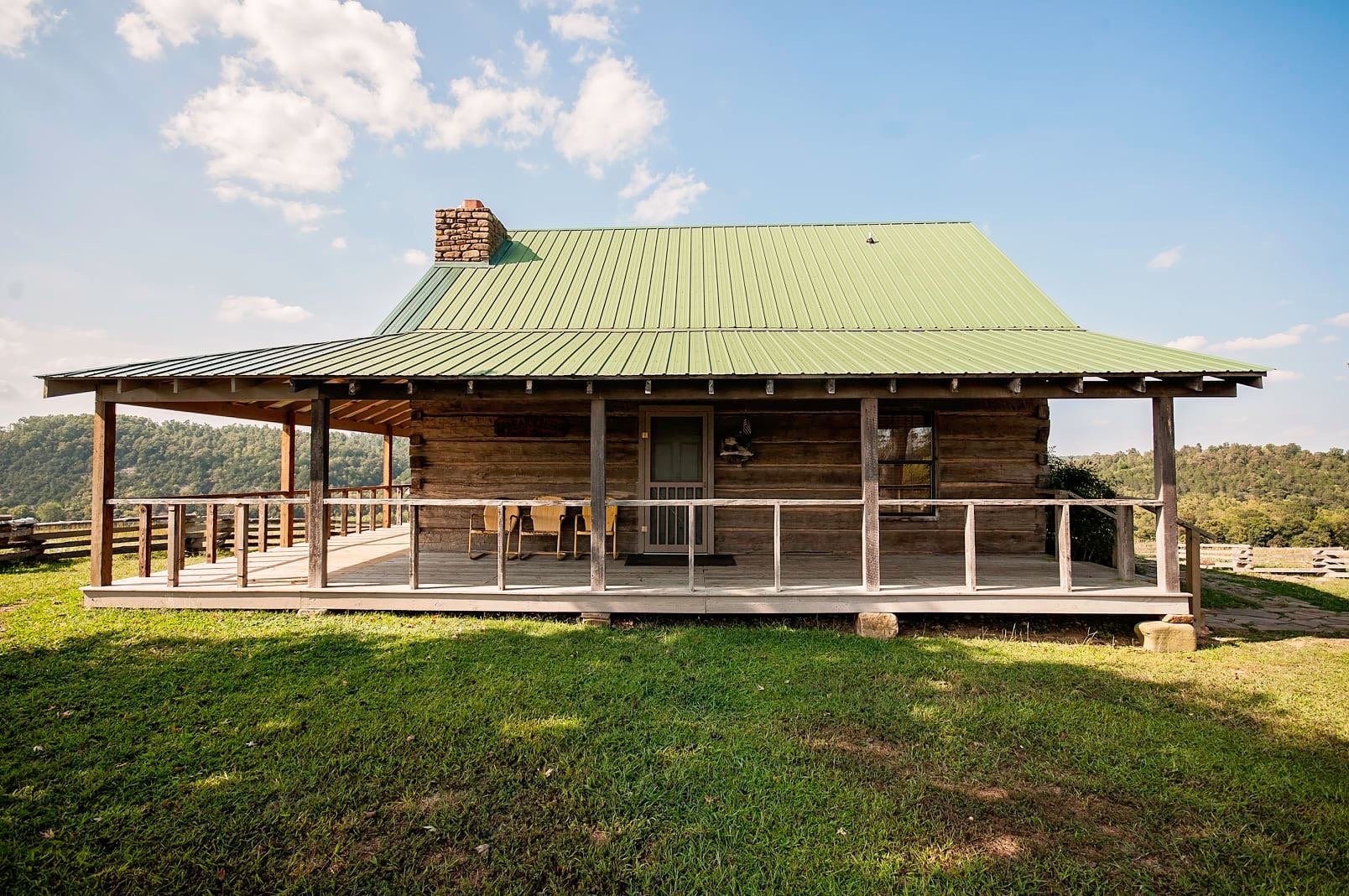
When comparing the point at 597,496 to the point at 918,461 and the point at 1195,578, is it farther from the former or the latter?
the point at 1195,578

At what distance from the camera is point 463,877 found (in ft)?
9.15

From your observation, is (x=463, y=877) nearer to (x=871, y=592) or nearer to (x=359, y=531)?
(x=871, y=592)

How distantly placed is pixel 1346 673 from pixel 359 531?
15.8 metres

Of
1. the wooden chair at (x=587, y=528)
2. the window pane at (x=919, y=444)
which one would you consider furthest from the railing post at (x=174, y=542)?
the window pane at (x=919, y=444)

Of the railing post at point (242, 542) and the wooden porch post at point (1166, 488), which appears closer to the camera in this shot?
the wooden porch post at point (1166, 488)

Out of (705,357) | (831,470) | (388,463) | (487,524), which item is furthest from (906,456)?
(388,463)

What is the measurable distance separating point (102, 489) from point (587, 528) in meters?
6.15

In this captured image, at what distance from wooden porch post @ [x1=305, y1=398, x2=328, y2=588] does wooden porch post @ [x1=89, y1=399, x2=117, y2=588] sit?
2494mm

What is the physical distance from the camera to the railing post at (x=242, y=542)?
24.1 feet

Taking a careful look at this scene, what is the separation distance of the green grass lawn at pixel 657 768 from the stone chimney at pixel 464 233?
794 centimetres

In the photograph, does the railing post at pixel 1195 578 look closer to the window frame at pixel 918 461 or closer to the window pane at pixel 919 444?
the window frame at pixel 918 461

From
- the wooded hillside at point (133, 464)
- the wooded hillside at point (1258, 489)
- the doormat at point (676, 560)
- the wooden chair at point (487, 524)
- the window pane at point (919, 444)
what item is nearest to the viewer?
the doormat at point (676, 560)

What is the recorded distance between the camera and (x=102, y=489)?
7281 millimetres

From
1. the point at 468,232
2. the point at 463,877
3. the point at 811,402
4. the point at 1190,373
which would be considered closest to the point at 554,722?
the point at 463,877
